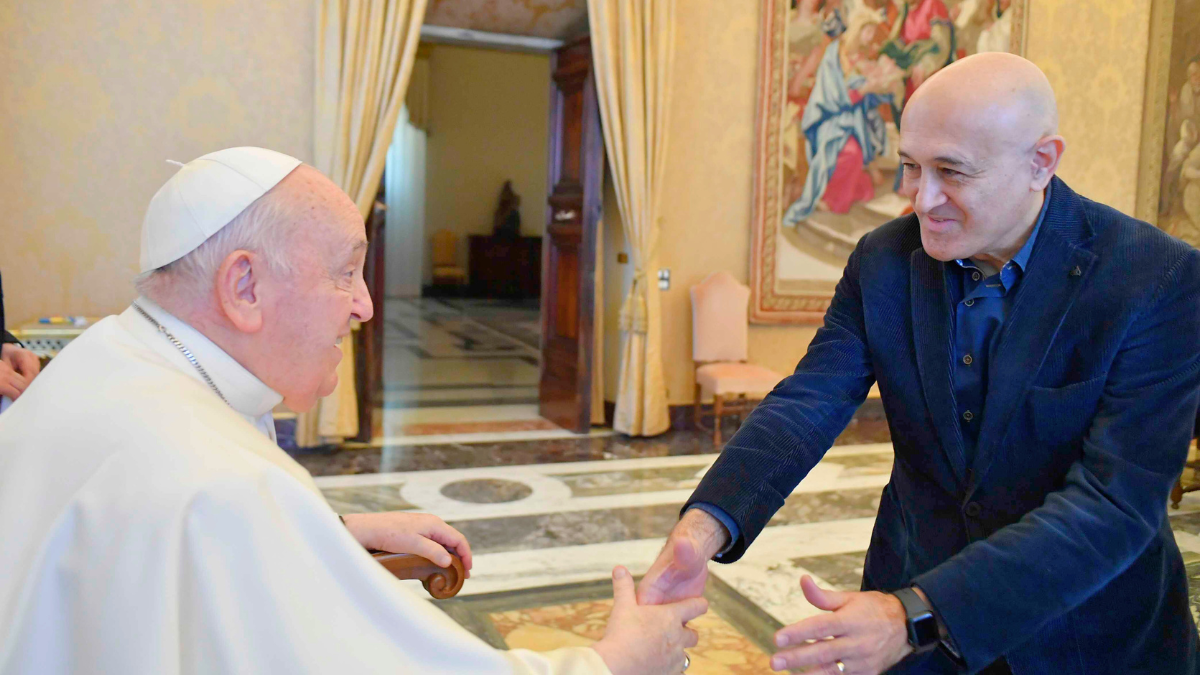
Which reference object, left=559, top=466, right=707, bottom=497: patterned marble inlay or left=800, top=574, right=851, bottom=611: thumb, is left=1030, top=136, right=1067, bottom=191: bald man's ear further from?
left=559, top=466, right=707, bottom=497: patterned marble inlay

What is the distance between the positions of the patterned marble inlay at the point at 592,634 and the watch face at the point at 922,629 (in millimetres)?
1694

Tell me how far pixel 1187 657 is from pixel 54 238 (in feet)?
18.7

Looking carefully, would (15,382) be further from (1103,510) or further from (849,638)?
(1103,510)

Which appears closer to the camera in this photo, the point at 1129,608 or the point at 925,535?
the point at 1129,608

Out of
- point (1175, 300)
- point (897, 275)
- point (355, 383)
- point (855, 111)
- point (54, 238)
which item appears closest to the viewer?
point (1175, 300)

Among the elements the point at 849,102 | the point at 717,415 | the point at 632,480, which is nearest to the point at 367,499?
the point at 632,480

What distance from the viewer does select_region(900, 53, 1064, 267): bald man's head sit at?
1.55 m

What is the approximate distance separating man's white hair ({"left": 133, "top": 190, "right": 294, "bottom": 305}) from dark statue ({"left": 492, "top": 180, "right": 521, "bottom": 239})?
1519 cm

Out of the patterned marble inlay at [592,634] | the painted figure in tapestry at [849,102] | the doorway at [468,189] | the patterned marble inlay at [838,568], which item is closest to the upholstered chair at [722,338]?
the painted figure in tapestry at [849,102]

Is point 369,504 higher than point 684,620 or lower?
lower

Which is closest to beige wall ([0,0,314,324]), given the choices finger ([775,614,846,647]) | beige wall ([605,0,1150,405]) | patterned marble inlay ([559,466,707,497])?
beige wall ([605,0,1150,405])

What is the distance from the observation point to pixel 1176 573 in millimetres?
1626

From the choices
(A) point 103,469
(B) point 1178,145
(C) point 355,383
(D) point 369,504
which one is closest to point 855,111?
(B) point 1178,145

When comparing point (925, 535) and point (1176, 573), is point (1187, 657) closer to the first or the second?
point (1176, 573)
